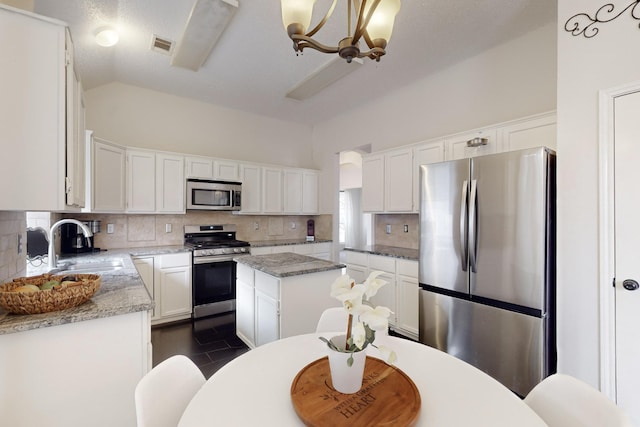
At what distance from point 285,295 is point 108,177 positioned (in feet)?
8.02

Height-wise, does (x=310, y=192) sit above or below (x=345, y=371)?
above

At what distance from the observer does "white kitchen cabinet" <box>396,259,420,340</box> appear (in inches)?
121

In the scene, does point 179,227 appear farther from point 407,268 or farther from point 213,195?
point 407,268

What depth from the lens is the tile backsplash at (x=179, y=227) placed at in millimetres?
3723

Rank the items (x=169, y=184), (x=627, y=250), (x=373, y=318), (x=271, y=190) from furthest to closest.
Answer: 1. (x=271, y=190)
2. (x=169, y=184)
3. (x=627, y=250)
4. (x=373, y=318)

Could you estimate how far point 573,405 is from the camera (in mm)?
993

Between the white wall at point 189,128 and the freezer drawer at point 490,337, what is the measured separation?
3595 millimetres

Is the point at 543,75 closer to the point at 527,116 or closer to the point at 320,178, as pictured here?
the point at 527,116

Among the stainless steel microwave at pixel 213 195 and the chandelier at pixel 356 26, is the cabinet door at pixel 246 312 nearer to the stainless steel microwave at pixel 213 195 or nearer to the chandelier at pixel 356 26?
the stainless steel microwave at pixel 213 195

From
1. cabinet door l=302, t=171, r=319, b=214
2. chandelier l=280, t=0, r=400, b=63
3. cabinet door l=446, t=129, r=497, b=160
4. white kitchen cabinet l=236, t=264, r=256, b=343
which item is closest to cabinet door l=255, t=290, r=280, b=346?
white kitchen cabinet l=236, t=264, r=256, b=343

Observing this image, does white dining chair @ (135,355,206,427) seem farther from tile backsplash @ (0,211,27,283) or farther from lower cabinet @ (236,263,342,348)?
tile backsplash @ (0,211,27,283)

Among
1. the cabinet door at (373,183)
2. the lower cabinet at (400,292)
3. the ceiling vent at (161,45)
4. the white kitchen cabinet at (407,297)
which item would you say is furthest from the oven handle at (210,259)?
the ceiling vent at (161,45)

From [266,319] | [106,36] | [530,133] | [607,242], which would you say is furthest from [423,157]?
[106,36]

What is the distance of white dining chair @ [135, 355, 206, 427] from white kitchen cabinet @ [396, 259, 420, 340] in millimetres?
2405
